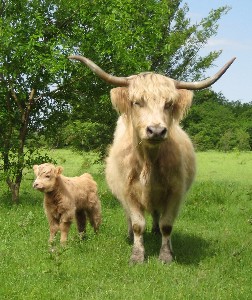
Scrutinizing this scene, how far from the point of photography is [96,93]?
12.5m

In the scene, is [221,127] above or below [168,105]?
below

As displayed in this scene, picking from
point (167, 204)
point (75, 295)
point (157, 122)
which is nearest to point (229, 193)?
point (167, 204)

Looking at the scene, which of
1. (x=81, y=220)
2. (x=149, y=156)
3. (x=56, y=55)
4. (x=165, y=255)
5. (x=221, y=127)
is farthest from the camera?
(x=221, y=127)

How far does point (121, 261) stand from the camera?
268 inches

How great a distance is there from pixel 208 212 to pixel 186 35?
1396 centimetres

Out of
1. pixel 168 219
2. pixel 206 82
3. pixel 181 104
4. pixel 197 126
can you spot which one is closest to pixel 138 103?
pixel 181 104

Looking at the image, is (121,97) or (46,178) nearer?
(121,97)

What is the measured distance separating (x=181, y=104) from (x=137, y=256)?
1967mm

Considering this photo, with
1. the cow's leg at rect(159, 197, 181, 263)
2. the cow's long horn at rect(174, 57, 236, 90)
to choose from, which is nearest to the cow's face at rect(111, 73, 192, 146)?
the cow's long horn at rect(174, 57, 236, 90)

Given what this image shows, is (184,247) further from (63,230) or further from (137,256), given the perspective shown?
(63,230)

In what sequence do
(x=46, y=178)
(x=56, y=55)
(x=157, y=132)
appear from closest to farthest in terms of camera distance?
(x=157, y=132), (x=46, y=178), (x=56, y=55)

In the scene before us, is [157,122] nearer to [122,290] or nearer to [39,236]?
[122,290]

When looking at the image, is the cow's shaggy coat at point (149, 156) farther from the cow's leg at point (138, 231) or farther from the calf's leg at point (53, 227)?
the calf's leg at point (53, 227)

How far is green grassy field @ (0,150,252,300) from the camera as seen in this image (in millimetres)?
5539
